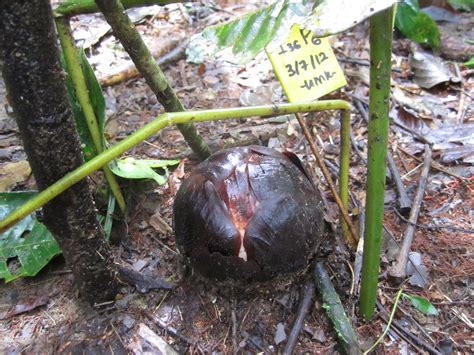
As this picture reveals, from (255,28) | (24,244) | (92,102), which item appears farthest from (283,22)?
(24,244)

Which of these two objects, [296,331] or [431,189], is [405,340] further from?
[431,189]

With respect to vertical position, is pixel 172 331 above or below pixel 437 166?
above

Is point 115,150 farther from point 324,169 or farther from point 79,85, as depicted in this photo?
point 324,169

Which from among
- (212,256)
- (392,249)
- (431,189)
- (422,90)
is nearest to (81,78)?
(212,256)

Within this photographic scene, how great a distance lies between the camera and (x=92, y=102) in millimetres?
1283

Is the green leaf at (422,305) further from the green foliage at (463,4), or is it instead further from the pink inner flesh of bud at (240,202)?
the green foliage at (463,4)

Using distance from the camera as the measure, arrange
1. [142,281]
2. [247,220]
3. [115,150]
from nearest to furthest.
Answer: [115,150] < [247,220] < [142,281]

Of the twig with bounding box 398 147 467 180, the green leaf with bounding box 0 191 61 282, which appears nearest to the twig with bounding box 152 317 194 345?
the green leaf with bounding box 0 191 61 282

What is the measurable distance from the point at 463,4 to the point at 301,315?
1.90 m

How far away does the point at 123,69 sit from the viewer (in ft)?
6.84

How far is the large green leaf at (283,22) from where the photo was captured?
2.19 ft

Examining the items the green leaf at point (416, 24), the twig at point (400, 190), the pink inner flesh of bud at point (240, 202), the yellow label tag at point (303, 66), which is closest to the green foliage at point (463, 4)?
the green leaf at point (416, 24)

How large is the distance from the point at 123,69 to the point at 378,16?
1.47 metres

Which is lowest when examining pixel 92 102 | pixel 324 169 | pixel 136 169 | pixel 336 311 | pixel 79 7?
pixel 336 311
